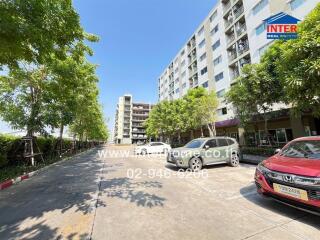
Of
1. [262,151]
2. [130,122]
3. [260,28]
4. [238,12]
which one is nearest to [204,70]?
[238,12]

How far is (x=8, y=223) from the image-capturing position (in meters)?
4.02

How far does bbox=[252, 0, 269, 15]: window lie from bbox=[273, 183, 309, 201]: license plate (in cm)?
2382

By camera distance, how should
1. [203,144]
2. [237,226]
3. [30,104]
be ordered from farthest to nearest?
[30,104]
[203,144]
[237,226]

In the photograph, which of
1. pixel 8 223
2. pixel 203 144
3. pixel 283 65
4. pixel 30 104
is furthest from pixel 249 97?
pixel 30 104

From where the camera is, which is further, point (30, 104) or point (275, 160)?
point (30, 104)

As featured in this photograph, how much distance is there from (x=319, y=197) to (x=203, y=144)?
6910 millimetres

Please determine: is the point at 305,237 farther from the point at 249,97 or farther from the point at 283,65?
the point at 249,97

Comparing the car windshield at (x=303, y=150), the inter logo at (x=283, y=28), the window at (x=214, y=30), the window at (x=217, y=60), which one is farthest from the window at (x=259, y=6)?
the car windshield at (x=303, y=150)

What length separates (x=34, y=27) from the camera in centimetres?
505

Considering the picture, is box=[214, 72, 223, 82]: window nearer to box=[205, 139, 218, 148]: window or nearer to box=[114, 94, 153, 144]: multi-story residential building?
box=[205, 139, 218, 148]: window

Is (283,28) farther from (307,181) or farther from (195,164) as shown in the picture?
(307,181)

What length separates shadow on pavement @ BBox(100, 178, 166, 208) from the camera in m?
5.15

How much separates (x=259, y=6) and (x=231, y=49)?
21.5 ft

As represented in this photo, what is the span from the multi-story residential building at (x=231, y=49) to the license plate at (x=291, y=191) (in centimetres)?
1428
